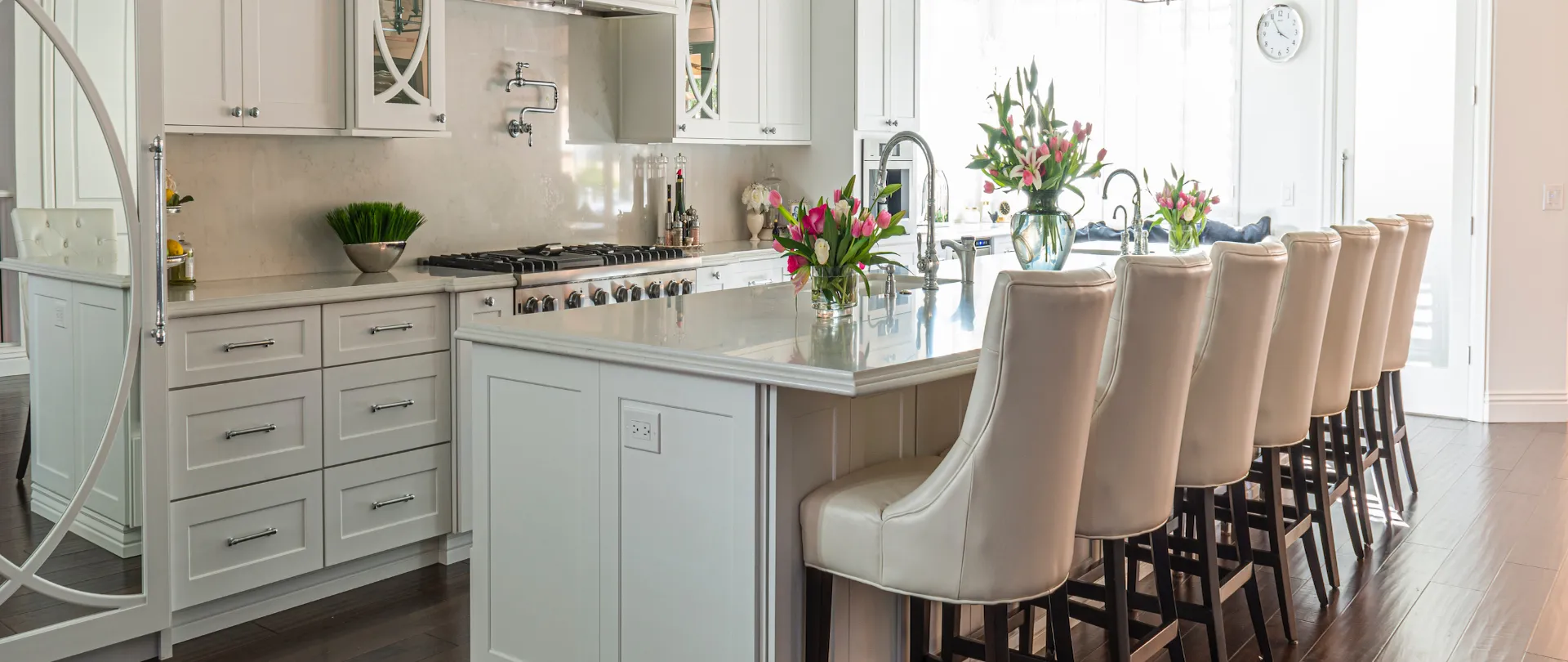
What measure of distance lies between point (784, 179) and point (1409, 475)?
10.3 ft

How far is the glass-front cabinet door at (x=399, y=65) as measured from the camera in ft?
12.8

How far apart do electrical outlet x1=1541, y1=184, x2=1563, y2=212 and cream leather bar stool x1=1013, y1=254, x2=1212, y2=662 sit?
4760 mm

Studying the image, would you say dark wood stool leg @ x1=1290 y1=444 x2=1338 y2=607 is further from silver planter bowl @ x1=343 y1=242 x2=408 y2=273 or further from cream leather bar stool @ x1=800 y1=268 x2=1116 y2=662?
silver planter bowl @ x1=343 y1=242 x2=408 y2=273

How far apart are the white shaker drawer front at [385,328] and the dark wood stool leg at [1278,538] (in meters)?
2.52

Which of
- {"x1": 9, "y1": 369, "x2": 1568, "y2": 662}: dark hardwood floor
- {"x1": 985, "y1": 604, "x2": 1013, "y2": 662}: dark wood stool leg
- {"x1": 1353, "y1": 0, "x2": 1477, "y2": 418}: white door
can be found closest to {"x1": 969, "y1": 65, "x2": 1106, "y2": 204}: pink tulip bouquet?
{"x1": 9, "y1": 369, "x2": 1568, "y2": 662}: dark hardwood floor

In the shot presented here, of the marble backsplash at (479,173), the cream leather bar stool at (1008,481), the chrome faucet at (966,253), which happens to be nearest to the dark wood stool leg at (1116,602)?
the cream leather bar stool at (1008,481)

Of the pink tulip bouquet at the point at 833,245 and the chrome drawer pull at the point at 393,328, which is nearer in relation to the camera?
the pink tulip bouquet at the point at 833,245

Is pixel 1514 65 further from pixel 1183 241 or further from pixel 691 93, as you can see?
pixel 691 93

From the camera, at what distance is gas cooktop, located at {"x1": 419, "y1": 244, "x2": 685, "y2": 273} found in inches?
166

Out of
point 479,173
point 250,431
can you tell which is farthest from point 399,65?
point 250,431

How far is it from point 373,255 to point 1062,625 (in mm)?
2690

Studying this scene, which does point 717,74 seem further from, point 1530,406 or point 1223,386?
point 1530,406

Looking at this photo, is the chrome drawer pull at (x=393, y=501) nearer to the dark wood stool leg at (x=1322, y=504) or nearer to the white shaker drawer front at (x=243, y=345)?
the white shaker drawer front at (x=243, y=345)

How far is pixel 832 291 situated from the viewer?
2.91 meters
